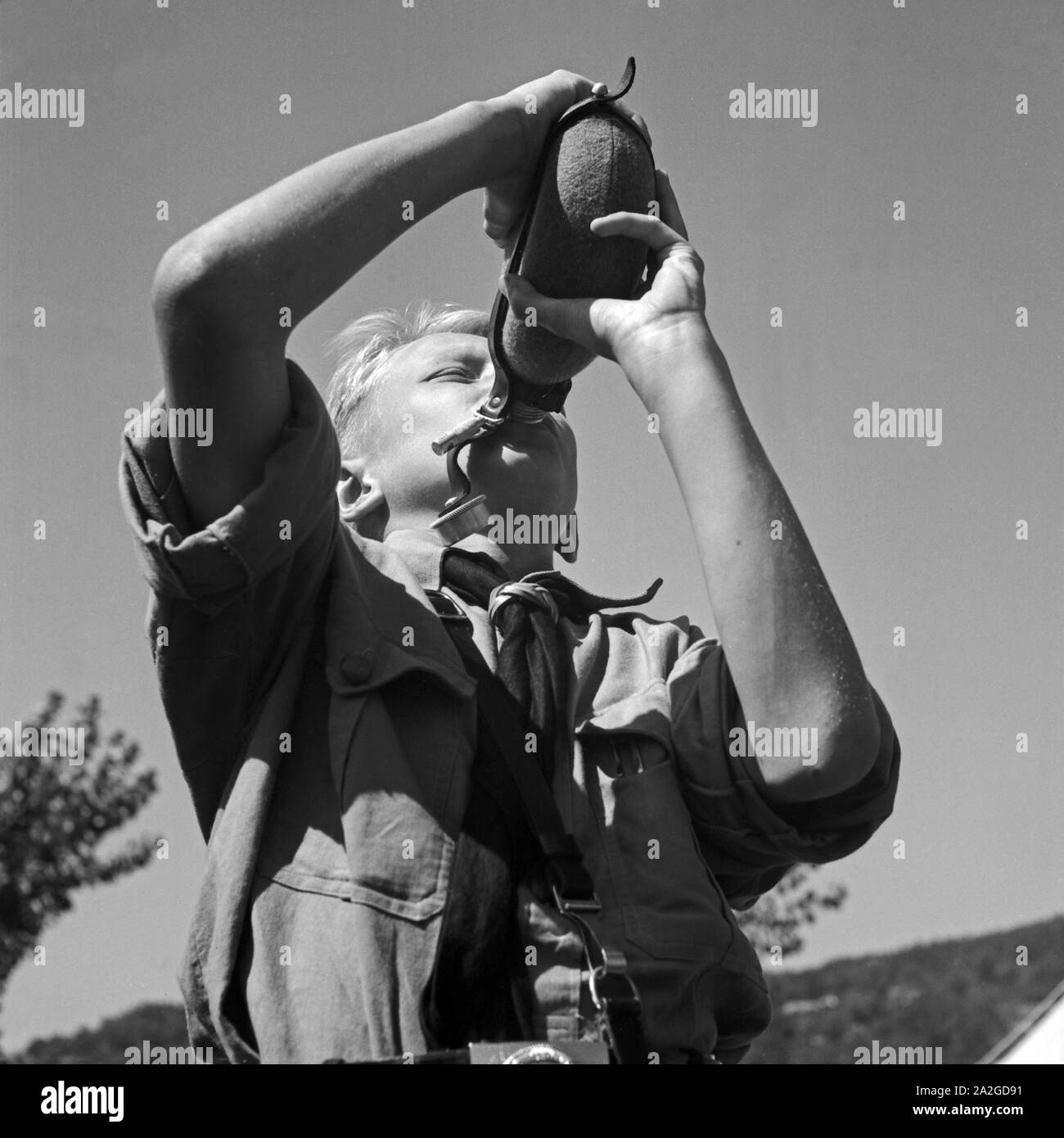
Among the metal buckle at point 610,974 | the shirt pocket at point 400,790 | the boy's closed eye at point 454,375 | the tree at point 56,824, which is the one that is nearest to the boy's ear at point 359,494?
the boy's closed eye at point 454,375

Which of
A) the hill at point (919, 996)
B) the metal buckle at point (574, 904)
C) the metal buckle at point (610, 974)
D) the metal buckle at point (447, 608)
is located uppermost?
the metal buckle at point (447, 608)

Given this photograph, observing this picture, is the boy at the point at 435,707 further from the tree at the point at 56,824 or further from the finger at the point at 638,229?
the tree at the point at 56,824

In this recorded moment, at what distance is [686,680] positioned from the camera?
4.01 meters

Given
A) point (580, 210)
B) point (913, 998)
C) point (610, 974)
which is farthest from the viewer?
point (913, 998)

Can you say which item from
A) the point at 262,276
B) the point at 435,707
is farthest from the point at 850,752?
the point at 262,276

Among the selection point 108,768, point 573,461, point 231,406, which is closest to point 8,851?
point 108,768

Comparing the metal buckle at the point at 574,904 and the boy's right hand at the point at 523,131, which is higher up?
the boy's right hand at the point at 523,131

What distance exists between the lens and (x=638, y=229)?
387 cm

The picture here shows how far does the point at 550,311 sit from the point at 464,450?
50cm

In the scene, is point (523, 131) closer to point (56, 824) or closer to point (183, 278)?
point (183, 278)

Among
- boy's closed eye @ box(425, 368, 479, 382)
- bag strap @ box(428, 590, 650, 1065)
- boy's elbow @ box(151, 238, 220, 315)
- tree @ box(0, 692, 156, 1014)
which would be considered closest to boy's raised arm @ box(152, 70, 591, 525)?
boy's elbow @ box(151, 238, 220, 315)

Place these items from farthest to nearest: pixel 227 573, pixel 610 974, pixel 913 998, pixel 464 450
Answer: pixel 913 998 → pixel 464 450 → pixel 227 573 → pixel 610 974

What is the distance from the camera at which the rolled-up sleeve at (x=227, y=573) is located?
11.4 ft

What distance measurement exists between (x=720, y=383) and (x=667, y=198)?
583 mm
